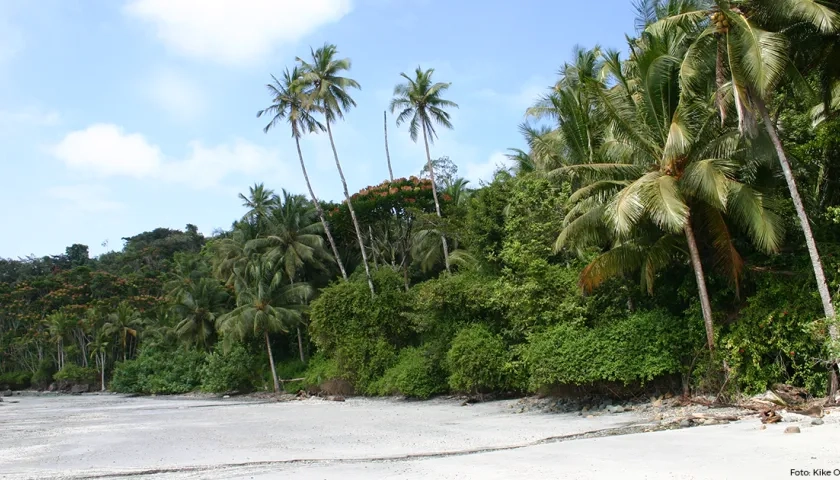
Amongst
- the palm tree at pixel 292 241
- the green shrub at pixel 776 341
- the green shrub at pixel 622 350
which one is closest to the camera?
the green shrub at pixel 776 341

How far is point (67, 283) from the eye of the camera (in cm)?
6862

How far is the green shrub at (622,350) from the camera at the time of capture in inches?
685

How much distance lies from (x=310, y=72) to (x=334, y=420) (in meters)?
20.7

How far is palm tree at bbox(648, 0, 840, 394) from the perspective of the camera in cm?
1294

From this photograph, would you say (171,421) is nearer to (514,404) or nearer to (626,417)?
(514,404)

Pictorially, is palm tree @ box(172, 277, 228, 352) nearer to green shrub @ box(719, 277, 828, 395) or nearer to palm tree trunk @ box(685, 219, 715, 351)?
palm tree trunk @ box(685, 219, 715, 351)

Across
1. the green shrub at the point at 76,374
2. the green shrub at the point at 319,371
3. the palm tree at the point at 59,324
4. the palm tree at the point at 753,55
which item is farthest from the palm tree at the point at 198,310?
the palm tree at the point at 753,55

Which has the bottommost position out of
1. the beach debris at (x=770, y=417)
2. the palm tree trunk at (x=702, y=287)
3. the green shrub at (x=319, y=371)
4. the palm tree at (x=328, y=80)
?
the beach debris at (x=770, y=417)

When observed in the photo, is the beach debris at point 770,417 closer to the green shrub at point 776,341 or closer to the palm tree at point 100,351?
the green shrub at point 776,341

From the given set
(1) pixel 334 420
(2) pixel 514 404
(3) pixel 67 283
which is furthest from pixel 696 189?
(3) pixel 67 283

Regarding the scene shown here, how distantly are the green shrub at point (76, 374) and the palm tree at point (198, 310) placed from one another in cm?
2353

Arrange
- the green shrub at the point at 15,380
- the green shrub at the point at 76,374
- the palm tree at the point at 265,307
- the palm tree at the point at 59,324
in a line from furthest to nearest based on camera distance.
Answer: the green shrub at the point at 15,380
the green shrub at the point at 76,374
the palm tree at the point at 59,324
the palm tree at the point at 265,307

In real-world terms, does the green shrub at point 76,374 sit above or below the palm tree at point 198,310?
below

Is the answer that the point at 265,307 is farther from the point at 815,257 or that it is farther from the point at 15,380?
the point at 15,380
